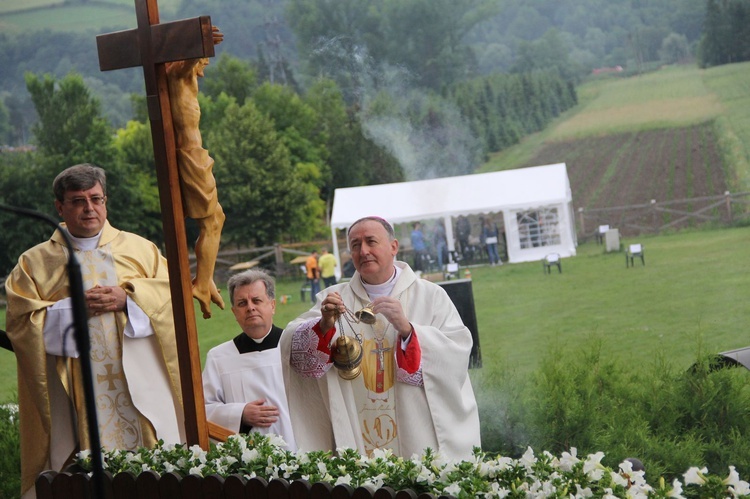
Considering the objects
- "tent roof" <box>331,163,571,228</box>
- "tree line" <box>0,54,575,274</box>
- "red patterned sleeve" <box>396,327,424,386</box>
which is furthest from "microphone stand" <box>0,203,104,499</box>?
"tree line" <box>0,54,575,274</box>

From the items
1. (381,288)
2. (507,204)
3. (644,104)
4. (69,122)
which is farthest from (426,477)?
(69,122)

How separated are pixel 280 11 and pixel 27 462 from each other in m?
13.7

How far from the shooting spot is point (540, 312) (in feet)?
48.8

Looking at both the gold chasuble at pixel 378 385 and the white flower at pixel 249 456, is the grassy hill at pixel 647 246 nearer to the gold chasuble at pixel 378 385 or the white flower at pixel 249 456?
the gold chasuble at pixel 378 385

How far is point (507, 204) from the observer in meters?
15.8

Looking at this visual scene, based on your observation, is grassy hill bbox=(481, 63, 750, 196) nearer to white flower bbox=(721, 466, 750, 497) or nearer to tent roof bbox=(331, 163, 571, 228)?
tent roof bbox=(331, 163, 571, 228)

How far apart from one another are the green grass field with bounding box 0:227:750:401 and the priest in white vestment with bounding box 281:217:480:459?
874cm

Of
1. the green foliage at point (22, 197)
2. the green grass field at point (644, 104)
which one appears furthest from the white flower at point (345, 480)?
the green grass field at point (644, 104)

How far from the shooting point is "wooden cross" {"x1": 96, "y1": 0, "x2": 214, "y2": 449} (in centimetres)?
356

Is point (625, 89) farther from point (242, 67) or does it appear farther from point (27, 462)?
point (27, 462)

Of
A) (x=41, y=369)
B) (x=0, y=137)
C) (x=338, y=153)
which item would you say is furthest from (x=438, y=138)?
(x=41, y=369)

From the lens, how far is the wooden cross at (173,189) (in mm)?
3557

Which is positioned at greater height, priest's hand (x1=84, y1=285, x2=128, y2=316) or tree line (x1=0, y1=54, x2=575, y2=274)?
tree line (x1=0, y1=54, x2=575, y2=274)

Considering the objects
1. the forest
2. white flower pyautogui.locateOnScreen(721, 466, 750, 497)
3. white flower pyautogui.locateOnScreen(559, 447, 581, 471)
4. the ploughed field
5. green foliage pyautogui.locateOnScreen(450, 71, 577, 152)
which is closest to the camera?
white flower pyautogui.locateOnScreen(721, 466, 750, 497)
